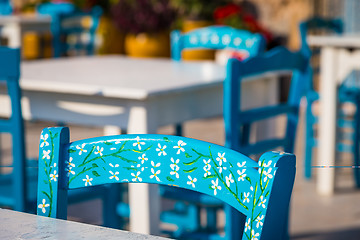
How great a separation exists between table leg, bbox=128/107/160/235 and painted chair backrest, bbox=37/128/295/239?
0.87 m

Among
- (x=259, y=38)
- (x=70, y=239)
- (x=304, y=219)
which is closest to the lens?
(x=70, y=239)

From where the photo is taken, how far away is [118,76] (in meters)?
2.24

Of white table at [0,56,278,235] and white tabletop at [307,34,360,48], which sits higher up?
white tabletop at [307,34,360,48]

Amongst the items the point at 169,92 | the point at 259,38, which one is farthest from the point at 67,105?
the point at 259,38

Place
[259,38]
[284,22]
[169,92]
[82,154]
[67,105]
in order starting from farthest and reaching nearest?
[284,22] → [259,38] → [67,105] → [169,92] → [82,154]

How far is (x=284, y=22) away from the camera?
5828mm

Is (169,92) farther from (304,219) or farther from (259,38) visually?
(304,219)

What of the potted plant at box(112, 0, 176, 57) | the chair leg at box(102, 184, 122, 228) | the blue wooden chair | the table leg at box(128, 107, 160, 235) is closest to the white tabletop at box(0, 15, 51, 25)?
the blue wooden chair

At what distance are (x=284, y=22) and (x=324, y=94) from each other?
2.63m

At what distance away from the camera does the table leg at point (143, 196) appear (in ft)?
6.17

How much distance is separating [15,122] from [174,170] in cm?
100

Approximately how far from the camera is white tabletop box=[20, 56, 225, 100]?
76.2 inches

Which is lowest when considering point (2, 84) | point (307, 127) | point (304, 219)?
point (304, 219)

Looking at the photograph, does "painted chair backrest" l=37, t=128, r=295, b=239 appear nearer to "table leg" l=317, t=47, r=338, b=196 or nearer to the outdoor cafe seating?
the outdoor cafe seating
